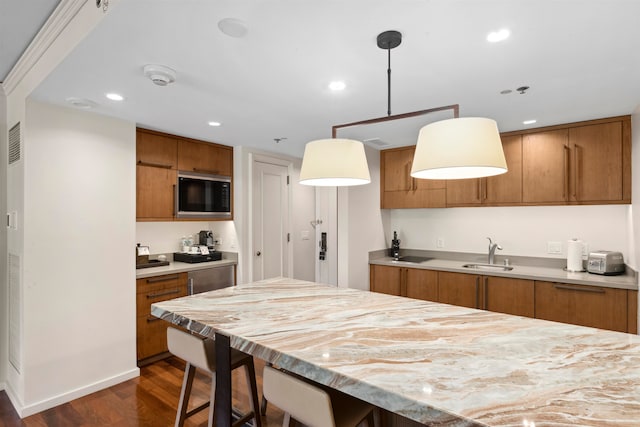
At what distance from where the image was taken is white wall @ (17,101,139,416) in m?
2.32

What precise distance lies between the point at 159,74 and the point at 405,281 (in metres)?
2.99

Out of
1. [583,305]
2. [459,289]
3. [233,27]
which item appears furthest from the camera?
[459,289]

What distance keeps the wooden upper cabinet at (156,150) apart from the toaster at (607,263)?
3.95 meters

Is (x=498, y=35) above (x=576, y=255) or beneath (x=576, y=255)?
above

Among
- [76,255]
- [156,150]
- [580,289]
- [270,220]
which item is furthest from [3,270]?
[580,289]

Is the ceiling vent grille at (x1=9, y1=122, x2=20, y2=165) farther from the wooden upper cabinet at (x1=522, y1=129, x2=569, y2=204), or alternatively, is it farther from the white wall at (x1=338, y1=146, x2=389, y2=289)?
the wooden upper cabinet at (x1=522, y1=129, x2=569, y2=204)

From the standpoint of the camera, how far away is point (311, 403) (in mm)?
1148

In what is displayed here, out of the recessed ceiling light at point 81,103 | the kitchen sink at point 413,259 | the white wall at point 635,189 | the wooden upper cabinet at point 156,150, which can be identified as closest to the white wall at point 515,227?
the kitchen sink at point 413,259

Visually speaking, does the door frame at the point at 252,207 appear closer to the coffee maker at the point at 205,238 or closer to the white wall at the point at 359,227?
the coffee maker at the point at 205,238

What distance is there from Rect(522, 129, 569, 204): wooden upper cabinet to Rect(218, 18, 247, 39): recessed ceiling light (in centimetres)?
288

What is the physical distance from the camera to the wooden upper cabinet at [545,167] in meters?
2.98

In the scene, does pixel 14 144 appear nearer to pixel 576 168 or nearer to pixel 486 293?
pixel 486 293

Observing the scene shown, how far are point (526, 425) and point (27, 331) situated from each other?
2948mm

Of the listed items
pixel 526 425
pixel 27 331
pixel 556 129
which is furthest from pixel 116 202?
pixel 556 129
